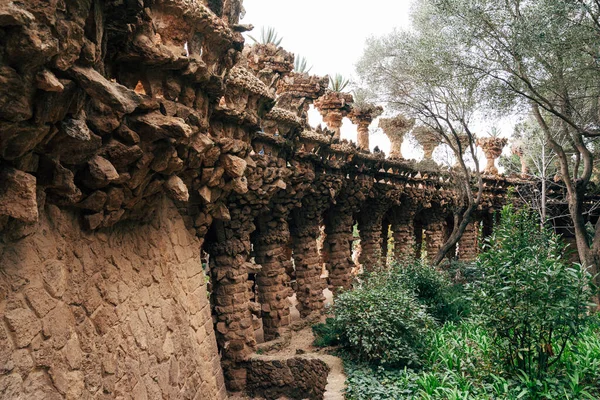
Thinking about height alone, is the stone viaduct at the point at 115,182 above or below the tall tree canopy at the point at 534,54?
below

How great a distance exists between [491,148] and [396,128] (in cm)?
683

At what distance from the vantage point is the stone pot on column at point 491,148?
846 inches

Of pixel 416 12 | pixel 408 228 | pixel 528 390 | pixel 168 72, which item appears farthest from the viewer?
pixel 408 228

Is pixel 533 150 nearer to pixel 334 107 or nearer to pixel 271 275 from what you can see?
pixel 334 107

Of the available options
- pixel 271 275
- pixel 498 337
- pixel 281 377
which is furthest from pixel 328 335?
pixel 498 337

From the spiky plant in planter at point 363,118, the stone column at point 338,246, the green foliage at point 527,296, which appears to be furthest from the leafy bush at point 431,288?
the spiky plant in planter at point 363,118

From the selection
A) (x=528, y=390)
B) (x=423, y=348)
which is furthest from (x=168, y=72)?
(x=423, y=348)

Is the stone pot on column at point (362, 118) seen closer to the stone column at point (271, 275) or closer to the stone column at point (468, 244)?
the stone column at point (271, 275)

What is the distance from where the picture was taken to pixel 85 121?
10.2ft

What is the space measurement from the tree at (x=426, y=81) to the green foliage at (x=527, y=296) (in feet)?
22.6

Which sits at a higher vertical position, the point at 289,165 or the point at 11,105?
the point at 289,165

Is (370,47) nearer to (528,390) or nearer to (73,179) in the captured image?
(528,390)

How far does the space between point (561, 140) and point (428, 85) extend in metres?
6.32

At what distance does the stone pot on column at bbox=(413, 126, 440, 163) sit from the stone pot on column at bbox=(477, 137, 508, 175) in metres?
4.45
